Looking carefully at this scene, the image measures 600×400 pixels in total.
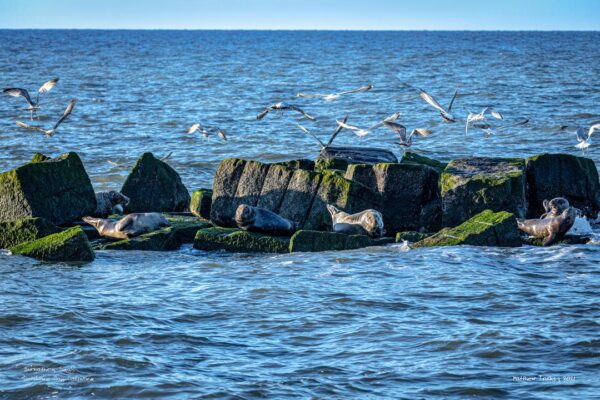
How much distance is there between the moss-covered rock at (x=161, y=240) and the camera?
1416 cm

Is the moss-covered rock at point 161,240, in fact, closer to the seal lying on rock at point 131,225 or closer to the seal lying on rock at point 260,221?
the seal lying on rock at point 131,225

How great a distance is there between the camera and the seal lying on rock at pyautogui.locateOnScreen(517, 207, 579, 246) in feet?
46.1

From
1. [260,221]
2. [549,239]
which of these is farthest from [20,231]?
[549,239]

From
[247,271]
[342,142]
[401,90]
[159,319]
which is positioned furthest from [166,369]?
[401,90]

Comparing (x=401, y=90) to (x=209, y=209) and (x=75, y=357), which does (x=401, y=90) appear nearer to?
(x=209, y=209)

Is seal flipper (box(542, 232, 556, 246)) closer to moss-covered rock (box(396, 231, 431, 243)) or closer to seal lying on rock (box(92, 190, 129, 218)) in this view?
moss-covered rock (box(396, 231, 431, 243))

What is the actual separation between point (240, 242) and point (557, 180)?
5156 mm

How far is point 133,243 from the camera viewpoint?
1416cm

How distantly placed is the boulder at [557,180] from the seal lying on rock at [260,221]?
3.96 m

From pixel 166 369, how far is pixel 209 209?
23.3 feet

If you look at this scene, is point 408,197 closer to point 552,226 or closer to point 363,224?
point 363,224

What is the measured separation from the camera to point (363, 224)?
1419 centimetres

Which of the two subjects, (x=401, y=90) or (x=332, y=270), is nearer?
(x=332, y=270)

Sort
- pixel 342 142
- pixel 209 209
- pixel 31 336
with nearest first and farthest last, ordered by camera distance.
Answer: pixel 31 336, pixel 209 209, pixel 342 142
